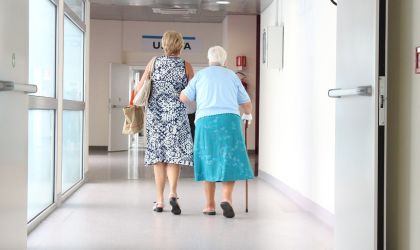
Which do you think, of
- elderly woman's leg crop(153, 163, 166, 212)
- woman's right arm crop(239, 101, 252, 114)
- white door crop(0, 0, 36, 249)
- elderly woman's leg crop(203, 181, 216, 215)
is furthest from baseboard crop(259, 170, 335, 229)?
white door crop(0, 0, 36, 249)

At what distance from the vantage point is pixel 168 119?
17.9ft

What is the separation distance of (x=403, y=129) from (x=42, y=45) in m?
3.49

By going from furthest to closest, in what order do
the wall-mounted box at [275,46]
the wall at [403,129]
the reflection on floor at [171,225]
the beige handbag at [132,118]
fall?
the wall-mounted box at [275,46] < the beige handbag at [132,118] < the reflection on floor at [171,225] < the wall at [403,129]

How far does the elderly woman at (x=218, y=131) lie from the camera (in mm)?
5156

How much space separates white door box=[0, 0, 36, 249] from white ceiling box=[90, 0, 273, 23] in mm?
5739

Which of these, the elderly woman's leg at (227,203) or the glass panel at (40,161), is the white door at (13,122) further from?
the elderly woman's leg at (227,203)

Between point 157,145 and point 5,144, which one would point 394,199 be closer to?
point 5,144

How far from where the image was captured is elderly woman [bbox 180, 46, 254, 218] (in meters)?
5.16

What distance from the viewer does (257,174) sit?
9.12m

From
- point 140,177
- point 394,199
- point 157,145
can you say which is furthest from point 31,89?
point 140,177

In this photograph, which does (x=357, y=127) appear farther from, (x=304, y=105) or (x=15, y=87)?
(x=304, y=105)

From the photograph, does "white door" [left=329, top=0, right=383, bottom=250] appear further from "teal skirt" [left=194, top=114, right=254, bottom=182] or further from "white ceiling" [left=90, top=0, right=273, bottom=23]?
"white ceiling" [left=90, top=0, right=273, bottom=23]

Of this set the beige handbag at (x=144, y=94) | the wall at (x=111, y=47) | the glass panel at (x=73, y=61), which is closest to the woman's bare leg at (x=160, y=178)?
the beige handbag at (x=144, y=94)

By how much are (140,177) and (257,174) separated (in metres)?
1.92
